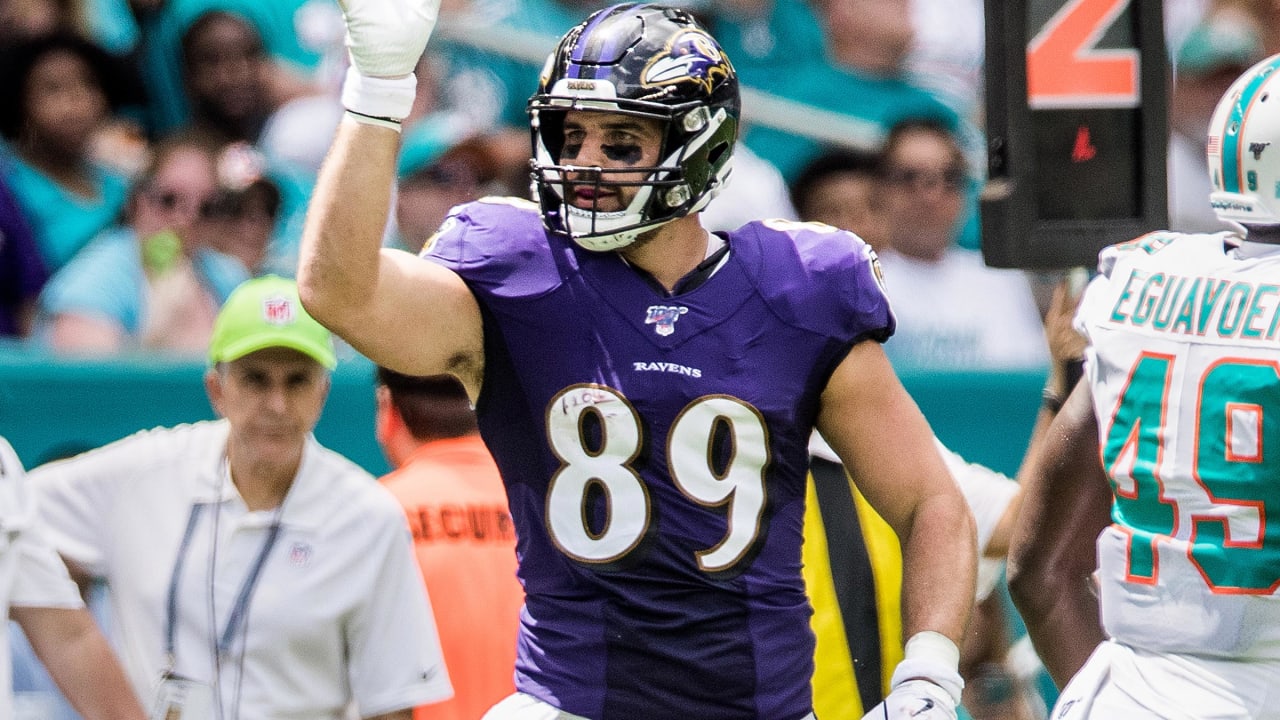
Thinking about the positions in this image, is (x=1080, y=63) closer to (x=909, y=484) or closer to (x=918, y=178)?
(x=909, y=484)

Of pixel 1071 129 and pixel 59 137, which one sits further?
pixel 59 137

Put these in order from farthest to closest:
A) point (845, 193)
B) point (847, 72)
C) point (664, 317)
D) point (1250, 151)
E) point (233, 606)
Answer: point (847, 72), point (845, 193), point (233, 606), point (1250, 151), point (664, 317)

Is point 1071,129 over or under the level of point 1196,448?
over

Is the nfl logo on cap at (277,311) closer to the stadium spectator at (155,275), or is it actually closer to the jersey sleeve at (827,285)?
the stadium spectator at (155,275)

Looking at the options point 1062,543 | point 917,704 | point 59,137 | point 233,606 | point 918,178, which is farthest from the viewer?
point 918,178

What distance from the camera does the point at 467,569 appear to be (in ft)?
14.5

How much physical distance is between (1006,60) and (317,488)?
1.88 m

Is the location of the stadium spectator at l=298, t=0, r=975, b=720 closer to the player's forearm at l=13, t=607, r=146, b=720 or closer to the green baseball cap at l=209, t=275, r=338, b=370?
the player's forearm at l=13, t=607, r=146, b=720

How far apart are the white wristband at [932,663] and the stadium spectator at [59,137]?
4167 millimetres

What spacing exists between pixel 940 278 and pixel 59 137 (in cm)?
325

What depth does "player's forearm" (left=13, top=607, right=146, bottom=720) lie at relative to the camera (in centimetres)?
375

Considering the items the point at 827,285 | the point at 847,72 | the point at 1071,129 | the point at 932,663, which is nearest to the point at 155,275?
the point at 847,72

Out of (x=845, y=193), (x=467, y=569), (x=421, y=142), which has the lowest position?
(x=467, y=569)

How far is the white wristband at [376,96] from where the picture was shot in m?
2.81
